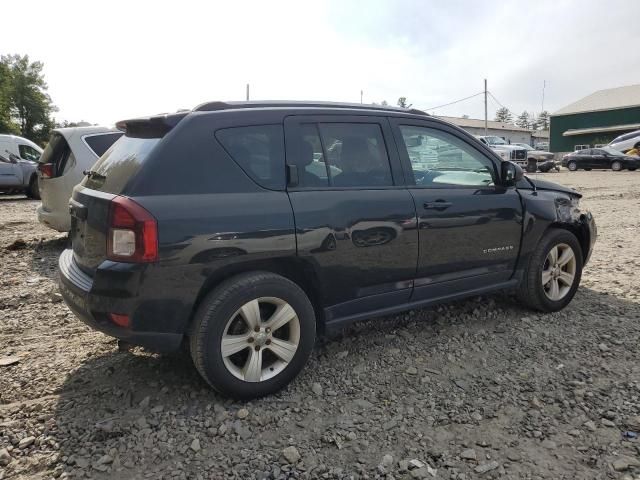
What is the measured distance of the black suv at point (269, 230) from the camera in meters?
2.78

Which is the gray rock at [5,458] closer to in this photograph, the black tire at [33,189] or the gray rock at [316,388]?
the gray rock at [316,388]

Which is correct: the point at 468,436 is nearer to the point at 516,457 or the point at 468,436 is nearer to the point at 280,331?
the point at 516,457

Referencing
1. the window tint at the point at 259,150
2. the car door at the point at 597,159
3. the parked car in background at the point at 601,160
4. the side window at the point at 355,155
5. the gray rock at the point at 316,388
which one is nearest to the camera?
the window tint at the point at 259,150

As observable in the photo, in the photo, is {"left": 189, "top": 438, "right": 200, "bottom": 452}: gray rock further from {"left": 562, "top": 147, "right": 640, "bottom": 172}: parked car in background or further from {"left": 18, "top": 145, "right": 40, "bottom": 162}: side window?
{"left": 562, "top": 147, "right": 640, "bottom": 172}: parked car in background

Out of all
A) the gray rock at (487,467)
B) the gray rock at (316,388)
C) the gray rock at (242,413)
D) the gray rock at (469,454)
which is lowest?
the gray rock at (487,467)

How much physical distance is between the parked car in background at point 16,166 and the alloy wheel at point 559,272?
14.5 meters

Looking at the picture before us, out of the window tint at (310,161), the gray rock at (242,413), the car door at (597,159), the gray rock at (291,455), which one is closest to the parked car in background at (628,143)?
the car door at (597,159)

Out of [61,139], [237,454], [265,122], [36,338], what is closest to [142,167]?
[265,122]

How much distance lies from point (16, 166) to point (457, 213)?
1429cm

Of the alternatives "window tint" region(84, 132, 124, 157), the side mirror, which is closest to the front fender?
the side mirror

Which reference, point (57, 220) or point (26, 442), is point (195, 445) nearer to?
point (26, 442)

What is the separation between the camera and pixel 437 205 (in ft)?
12.2

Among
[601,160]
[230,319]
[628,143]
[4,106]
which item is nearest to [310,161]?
[230,319]

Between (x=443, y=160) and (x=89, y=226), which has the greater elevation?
(x=443, y=160)
